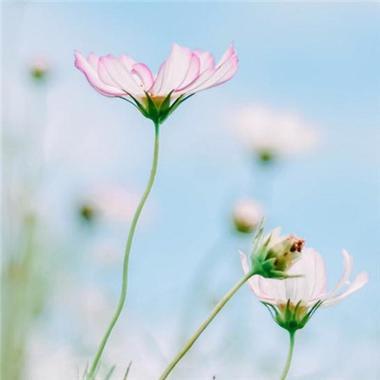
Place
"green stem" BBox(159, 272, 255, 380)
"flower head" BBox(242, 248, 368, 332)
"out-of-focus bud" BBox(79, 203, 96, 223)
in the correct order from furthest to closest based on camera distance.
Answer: "out-of-focus bud" BBox(79, 203, 96, 223) → "flower head" BBox(242, 248, 368, 332) → "green stem" BBox(159, 272, 255, 380)

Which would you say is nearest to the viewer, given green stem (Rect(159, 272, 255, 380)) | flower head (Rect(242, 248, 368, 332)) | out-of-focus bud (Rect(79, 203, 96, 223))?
green stem (Rect(159, 272, 255, 380))

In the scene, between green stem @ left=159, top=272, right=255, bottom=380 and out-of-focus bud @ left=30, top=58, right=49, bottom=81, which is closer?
green stem @ left=159, top=272, right=255, bottom=380

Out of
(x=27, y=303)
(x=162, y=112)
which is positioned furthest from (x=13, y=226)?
(x=162, y=112)

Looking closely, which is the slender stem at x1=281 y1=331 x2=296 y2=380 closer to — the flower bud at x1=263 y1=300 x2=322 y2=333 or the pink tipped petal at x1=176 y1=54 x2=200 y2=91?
the flower bud at x1=263 y1=300 x2=322 y2=333

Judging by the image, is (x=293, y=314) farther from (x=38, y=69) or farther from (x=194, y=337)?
(x=38, y=69)

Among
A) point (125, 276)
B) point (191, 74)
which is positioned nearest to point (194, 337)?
point (125, 276)

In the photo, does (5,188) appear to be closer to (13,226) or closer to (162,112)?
(13,226)

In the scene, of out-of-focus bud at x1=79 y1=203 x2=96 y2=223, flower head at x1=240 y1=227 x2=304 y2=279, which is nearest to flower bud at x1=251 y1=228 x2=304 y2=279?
flower head at x1=240 y1=227 x2=304 y2=279

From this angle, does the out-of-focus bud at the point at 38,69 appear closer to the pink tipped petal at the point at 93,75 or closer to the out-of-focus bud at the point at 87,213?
the out-of-focus bud at the point at 87,213
